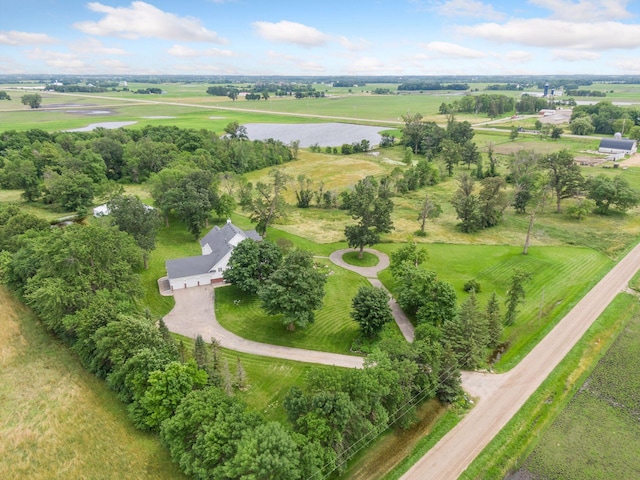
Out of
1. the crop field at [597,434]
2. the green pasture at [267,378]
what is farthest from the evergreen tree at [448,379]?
the green pasture at [267,378]

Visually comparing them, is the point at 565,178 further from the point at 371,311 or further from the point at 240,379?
the point at 240,379

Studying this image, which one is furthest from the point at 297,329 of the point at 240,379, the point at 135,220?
the point at 135,220

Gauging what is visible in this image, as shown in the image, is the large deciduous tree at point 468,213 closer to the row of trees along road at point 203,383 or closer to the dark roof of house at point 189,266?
the row of trees along road at point 203,383

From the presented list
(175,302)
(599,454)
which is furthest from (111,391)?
(599,454)

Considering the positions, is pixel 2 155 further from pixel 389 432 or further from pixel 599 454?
pixel 599 454

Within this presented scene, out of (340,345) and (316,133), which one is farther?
(316,133)

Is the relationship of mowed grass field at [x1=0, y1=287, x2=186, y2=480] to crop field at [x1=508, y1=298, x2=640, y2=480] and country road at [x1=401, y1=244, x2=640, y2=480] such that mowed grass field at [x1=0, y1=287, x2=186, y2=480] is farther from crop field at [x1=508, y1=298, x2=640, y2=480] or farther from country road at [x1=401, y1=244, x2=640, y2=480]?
crop field at [x1=508, y1=298, x2=640, y2=480]

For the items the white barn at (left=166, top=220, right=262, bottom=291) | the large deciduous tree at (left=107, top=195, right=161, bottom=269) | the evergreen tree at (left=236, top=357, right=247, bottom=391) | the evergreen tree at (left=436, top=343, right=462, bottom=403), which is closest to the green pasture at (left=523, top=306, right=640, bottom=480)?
the evergreen tree at (left=436, top=343, right=462, bottom=403)
